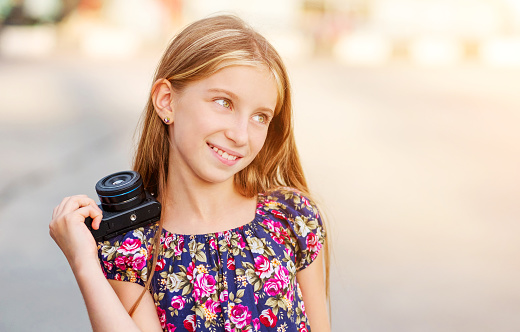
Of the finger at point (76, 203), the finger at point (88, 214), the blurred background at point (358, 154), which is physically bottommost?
the blurred background at point (358, 154)

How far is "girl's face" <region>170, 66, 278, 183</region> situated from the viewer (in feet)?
4.39

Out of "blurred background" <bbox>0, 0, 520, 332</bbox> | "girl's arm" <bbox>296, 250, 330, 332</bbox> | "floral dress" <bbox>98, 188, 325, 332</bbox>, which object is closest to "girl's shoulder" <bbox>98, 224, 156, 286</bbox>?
"floral dress" <bbox>98, 188, 325, 332</bbox>

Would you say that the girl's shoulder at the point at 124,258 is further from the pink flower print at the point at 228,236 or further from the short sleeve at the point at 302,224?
the short sleeve at the point at 302,224

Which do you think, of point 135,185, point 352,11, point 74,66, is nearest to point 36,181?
point 135,185

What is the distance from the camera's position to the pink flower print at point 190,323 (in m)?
1.34

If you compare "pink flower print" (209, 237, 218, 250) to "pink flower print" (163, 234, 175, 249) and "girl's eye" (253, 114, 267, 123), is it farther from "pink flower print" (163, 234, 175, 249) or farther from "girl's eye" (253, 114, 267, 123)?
"girl's eye" (253, 114, 267, 123)

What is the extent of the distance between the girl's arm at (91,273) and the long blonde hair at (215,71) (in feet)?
0.25

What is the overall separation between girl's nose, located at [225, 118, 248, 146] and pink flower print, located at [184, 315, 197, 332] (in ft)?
1.32

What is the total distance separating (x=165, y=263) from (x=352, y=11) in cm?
1477

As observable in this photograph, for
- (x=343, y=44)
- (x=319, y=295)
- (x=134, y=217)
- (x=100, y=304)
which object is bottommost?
(x=343, y=44)

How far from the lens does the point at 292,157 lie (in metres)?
1.69

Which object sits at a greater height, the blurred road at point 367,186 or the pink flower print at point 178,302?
the pink flower print at point 178,302

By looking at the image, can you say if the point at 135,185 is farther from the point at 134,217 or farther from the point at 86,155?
the point at 86,155

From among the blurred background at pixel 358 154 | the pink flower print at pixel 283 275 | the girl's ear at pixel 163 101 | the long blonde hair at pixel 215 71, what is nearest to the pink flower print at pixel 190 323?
the long blonde hair at pixel 215 71
